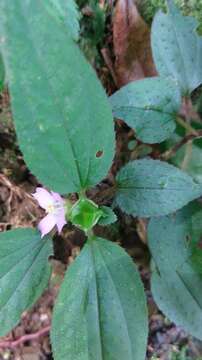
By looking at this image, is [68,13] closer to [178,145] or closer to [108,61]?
[108,61]

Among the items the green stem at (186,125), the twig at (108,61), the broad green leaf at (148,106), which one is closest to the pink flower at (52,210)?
the broad green leaf at (148,106)

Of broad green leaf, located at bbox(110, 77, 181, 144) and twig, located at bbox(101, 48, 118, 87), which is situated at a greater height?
twig, located at bbox(101, 48, 118, 87)

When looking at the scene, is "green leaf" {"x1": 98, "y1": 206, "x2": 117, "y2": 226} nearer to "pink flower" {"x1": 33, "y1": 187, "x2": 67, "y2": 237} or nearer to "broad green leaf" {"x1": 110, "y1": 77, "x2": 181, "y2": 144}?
"pink flower" {"x1": 33, "y1": 187, "x2": 67, "y2": 237}

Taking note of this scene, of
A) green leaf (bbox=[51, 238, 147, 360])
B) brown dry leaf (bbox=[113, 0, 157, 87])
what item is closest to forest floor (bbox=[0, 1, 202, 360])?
brown dry leaf (bbox=[113, 0, 157, 87])

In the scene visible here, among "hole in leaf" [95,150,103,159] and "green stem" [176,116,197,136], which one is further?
"green stem" [176,116,197,136]

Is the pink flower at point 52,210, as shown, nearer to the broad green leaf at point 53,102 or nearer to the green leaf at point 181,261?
the broad green leaf at point 53,102

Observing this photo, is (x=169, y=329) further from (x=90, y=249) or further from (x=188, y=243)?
(x=90, y=249)

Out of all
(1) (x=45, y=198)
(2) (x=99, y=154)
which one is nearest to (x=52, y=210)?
(1) (x=45, y=198)
